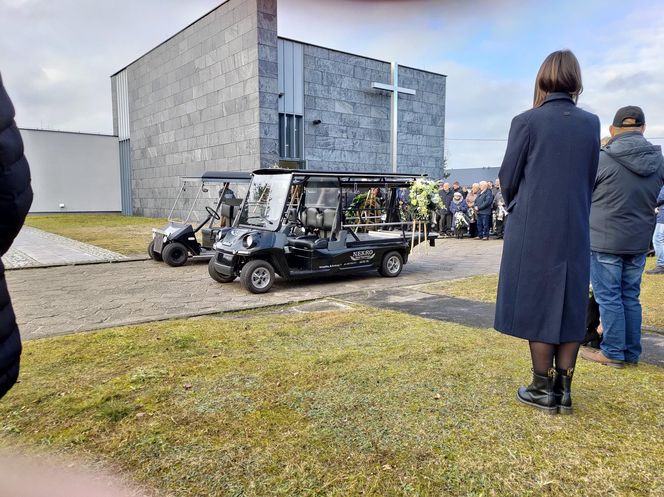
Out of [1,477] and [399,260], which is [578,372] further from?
[399,260]

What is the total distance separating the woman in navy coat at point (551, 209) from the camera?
2549mm

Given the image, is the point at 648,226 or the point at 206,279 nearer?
the point at 648,226

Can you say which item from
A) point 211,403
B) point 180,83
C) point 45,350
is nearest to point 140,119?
point 180,83

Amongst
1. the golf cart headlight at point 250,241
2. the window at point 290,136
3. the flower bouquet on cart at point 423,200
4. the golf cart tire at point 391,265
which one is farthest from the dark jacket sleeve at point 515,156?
Result: the window at point 290,136

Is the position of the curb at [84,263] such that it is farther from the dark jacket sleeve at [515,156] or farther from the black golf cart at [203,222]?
→ the dark jacket sleeve at [515,156]

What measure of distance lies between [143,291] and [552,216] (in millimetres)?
6351

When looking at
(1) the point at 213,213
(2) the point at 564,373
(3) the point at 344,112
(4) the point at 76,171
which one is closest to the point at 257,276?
(1) the point at 213,213

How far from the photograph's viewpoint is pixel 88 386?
3352 mm

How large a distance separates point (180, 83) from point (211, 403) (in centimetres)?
2217

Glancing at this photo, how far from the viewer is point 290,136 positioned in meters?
19.4

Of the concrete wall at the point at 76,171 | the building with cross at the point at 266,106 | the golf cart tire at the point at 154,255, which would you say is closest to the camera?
the golf cart tire at the point at 154,255

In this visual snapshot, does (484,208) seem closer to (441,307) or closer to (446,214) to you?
(446,214)

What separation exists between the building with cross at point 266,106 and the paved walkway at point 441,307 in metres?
11.9

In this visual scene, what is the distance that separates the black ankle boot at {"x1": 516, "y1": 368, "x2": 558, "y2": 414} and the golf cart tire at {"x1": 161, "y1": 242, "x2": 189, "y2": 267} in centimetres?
830
